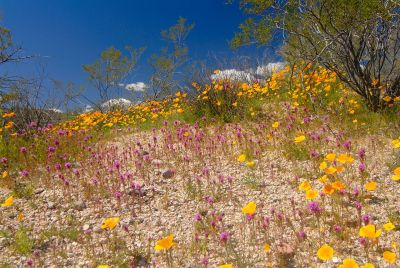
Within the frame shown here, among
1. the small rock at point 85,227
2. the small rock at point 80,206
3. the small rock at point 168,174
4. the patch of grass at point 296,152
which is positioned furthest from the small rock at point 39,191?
the patch of grass at point 296,152

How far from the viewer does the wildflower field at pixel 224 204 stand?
3.14 metres

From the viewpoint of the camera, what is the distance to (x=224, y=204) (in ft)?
14.0

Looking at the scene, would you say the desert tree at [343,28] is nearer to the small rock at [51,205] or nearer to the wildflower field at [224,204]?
the wildflower field at [224,204]

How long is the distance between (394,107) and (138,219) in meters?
5.81

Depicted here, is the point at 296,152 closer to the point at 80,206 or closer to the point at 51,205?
the point at 80,206

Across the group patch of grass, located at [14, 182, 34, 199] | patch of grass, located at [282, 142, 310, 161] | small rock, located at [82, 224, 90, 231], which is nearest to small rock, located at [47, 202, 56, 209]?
patch of grass, located at [14, 182, 34, 199]

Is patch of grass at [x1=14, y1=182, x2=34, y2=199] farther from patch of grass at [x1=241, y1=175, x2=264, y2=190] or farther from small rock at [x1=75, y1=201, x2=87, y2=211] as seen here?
patch of grass at [x1=241, y1=175, x2=264, y2=190]

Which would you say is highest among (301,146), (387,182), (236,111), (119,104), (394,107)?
(119,104)

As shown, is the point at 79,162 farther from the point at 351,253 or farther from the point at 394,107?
the point at 394,107

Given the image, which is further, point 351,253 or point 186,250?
point 186,250

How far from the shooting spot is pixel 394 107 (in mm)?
7215

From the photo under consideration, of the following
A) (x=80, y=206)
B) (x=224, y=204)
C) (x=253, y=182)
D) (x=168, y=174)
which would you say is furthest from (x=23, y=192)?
(x=253, y=182)

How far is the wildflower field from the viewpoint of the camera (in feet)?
10.3

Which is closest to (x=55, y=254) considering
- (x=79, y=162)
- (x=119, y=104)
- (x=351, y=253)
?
(x=351, y=253)
